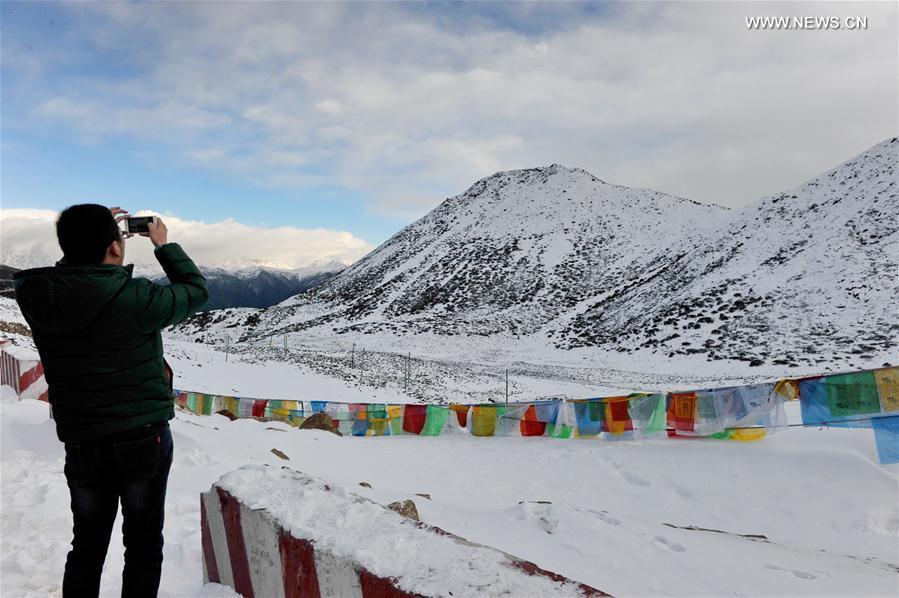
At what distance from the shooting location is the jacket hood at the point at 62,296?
2.17 meters

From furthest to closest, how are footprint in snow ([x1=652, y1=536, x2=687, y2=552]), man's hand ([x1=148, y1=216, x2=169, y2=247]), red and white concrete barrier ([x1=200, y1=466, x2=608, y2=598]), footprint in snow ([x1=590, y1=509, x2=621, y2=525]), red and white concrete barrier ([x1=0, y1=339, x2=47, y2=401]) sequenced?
1. red and white concrete barrier ([x1=0, y1=339, x2=47, y2=401])
2. footprint in snow ([x1=590, y1=509, x2=621, y2=525])
3. footprint in snow ([x1=652, y1=536, x2=687, y2=552])
4. man's hand ([x1=148, y1=216, x2=169, y2=247])
5. red and white concrete barrier ([x1=200, y1=466, x2=608, y2=598])

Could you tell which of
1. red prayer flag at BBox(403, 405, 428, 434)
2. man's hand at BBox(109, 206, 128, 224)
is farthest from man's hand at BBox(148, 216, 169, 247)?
red prayer flag at BBox(403, 405, 428, 434)

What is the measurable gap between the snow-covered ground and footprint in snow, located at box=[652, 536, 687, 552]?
27 mm

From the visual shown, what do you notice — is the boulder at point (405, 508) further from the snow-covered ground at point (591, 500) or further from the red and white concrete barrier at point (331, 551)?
the red and white concrete barrier at point (331, 551)

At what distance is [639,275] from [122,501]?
5660cm

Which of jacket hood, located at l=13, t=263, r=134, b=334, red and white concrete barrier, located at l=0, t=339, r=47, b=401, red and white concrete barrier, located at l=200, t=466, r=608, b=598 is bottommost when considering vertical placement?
red and white concrete barrier, located at l=200, t=466, r=608, b=598

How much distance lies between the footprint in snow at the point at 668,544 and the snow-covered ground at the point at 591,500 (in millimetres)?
27

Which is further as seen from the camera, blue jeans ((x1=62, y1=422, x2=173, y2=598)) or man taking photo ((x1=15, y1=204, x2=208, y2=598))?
blue jeans ((x1=62, y1=422, x2=173, y2=598))

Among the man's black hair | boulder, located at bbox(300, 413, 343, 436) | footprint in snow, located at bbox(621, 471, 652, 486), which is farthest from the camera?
boulder, located at bbox(300, 413, 343, 436)

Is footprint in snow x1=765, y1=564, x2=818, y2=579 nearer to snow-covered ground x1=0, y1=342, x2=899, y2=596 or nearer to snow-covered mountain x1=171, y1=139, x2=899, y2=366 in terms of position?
snow-covered ground x1=0, y1=342, x2=899, y2=596

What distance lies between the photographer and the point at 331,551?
2303 millimetres

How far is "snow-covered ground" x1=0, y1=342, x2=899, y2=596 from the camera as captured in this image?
427 cm

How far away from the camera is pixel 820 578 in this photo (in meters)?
4.97

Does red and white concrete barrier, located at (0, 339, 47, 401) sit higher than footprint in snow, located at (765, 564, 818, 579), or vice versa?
red and white concrete barrier, located at (0, 339, 47, 401)
